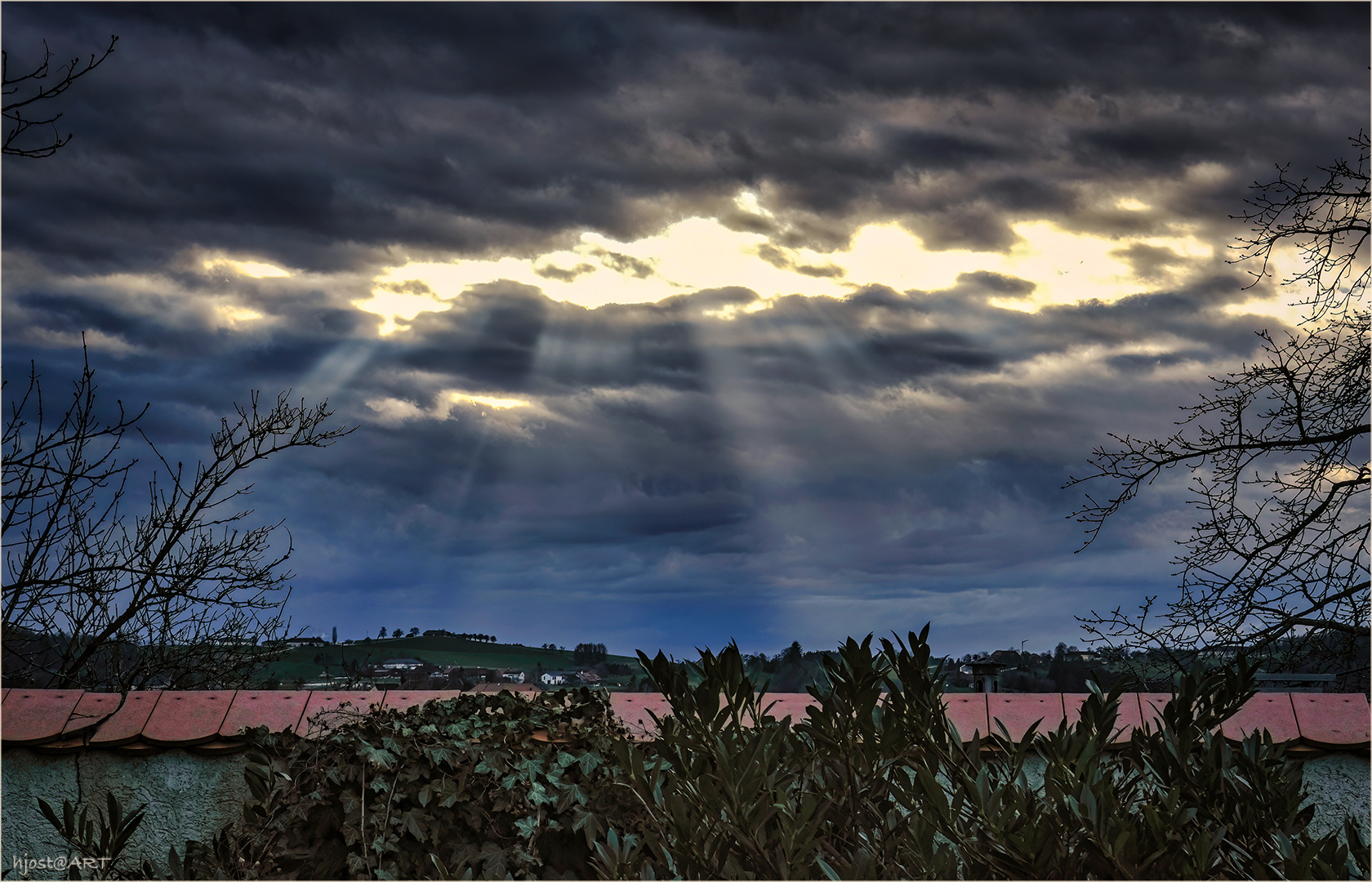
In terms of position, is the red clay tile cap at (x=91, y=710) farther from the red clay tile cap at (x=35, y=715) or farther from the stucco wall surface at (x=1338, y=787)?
the stucco wall surface at (x=1338, y=787)

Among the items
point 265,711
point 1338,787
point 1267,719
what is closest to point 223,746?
point 265,711

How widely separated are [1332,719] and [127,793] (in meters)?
6.15

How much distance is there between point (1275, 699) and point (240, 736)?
536 centimetres

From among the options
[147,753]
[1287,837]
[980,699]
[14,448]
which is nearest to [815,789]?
[1287,837]

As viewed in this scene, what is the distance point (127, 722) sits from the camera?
463 cm

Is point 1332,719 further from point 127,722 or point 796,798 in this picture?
point 127,722

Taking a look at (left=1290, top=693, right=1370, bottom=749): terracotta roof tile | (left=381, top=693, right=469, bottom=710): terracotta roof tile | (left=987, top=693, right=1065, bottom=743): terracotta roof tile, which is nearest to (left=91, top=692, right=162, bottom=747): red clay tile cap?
(left=381, top=693, right=469, bottom=710): terracotta roof tile

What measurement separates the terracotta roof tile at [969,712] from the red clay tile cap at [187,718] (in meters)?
3.71

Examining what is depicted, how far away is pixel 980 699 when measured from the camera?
451 centimetres

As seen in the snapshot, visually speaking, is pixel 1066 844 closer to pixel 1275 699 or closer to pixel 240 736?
pixel 1275 699

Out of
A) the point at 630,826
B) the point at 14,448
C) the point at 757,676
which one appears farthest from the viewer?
the point at 14,448

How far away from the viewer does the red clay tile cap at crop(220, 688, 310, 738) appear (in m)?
4.51

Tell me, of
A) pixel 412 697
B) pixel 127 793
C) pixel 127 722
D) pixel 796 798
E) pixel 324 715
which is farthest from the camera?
pixel 412 697

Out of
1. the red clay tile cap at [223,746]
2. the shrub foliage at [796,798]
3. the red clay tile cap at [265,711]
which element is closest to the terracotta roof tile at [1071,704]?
the shrub foliage at [796,798]
